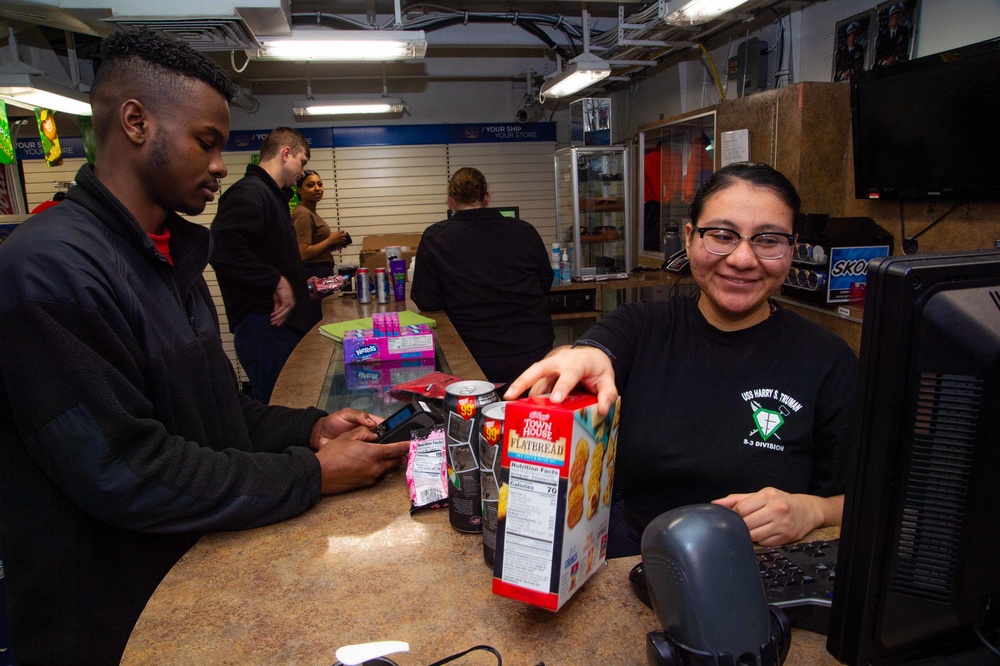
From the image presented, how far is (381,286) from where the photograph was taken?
13.5 feet

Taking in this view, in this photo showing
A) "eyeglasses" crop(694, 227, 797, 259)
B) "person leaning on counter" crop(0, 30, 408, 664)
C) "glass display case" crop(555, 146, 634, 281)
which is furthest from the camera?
"glass display case" crop(555, 146, 634, 281)

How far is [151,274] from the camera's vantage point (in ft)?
4.33

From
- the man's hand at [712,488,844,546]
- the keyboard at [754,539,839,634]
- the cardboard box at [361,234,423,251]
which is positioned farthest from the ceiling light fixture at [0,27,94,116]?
the keyboard at [754,539,839,634]

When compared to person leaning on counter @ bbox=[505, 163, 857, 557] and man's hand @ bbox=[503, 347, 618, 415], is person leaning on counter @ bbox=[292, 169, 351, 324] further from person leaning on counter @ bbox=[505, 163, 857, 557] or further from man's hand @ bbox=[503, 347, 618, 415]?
man's hand @ bbox=[503, 347, 618, 415]

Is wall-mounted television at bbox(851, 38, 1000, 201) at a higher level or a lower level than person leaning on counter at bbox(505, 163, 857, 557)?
higher

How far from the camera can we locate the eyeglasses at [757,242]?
146 cm

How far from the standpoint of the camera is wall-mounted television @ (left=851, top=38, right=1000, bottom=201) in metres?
2.74

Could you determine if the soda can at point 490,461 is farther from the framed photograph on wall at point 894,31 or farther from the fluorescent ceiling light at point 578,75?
the fluorescent ceiling light at point 578,75

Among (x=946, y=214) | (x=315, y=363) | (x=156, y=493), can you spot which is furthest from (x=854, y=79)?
(x=156, y=493)

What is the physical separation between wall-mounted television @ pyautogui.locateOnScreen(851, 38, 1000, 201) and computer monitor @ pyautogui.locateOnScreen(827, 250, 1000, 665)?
9.32 ft

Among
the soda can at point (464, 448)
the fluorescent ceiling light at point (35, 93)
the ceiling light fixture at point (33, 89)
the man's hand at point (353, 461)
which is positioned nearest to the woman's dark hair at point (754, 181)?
the soda can at point (464, 448)

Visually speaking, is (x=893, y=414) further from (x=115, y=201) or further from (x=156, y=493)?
(x=115, y=201)

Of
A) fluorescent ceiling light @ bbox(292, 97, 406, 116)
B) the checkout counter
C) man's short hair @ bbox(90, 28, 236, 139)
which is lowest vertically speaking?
the checkout counter

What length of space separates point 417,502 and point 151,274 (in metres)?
0.76
